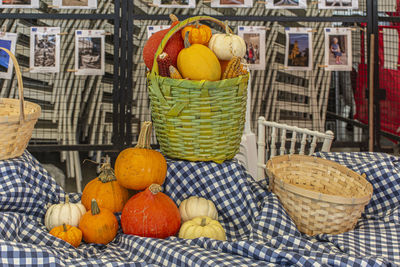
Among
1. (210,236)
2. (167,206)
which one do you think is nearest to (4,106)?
(167,206)

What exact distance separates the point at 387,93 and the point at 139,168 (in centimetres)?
240

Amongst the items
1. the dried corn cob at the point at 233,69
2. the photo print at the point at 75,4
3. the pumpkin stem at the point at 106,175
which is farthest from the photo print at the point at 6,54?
the dried corn cob at the point at 233,69

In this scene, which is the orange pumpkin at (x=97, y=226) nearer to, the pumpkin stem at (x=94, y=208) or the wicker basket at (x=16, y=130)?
the pumpkin stem at (x=94, y=208)

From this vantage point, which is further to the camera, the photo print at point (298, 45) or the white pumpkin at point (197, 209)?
the photo print at point (298, 45)

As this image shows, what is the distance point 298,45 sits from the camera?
319cm

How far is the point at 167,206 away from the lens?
4.86ft

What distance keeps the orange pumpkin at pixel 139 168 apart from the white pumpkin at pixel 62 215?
0.18m

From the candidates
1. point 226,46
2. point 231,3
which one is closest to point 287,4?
point 231,3

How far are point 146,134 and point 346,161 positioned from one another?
2.87ft

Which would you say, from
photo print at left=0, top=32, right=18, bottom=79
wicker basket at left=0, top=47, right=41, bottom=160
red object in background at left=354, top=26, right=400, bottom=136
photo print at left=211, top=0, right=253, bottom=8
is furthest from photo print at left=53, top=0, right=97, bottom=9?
red object in background at left=354, top=26, right=400, bottom=136

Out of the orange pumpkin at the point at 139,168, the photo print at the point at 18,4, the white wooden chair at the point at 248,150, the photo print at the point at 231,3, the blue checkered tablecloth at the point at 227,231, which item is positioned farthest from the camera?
the photo print at the point at 231,3

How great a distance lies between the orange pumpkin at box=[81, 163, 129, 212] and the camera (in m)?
1.57

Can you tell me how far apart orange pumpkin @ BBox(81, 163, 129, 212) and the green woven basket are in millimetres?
233

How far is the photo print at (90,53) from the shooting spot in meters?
3.06
